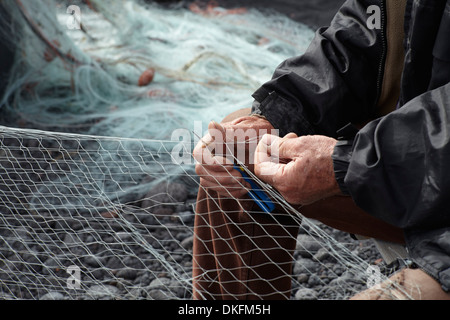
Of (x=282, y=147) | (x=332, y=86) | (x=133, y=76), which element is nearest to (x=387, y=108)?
(x=332, y=86)

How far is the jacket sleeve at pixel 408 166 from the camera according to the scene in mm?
1121

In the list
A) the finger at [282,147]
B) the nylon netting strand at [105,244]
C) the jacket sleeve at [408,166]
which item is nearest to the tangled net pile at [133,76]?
the nylon netting strand at [105,244]

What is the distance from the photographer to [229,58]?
3322 millimetres

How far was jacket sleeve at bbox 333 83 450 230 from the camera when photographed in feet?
3.68

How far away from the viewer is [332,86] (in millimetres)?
1606

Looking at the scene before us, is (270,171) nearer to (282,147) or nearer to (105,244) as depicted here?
(282,147)

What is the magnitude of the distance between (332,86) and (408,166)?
50 cm

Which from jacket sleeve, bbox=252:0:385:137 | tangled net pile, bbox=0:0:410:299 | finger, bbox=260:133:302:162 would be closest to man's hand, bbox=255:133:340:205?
finger, bbox=260:133:302:162

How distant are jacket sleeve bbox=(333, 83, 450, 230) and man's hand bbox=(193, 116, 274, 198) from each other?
13.2 inches

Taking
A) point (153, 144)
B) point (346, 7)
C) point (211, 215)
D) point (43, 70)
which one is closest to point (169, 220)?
point (153, 144)

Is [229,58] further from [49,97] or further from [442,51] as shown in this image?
[442,51]

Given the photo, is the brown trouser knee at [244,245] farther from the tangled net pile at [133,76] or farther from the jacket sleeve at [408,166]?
the tangled net pile at [133,76]

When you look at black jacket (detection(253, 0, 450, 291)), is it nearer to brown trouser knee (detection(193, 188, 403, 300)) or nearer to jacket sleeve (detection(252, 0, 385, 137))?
jacket sleeve (detection(252, 0, 385, 137))
